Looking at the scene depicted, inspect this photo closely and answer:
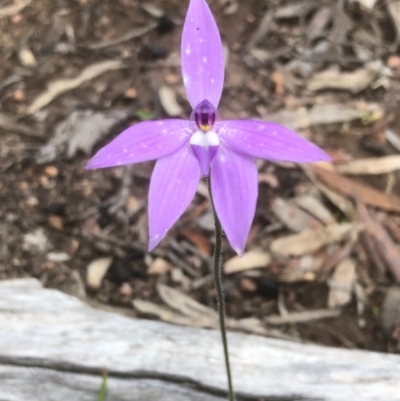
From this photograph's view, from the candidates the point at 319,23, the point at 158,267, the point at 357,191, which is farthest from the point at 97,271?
the point at 319,23

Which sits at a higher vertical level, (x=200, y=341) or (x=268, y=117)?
(x=268, y=117)

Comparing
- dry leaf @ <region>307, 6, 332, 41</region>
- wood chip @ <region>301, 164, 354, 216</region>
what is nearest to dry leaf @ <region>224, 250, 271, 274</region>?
wood chip @ <region>301, 164, 354, 216</region>

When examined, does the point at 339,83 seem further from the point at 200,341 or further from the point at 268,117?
the point at 200,341

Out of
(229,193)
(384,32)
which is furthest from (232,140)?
(384,32)

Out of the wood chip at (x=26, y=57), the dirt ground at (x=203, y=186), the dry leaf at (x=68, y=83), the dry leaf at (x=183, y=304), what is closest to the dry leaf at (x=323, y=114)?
the dirt ground at (x=203, y=186)

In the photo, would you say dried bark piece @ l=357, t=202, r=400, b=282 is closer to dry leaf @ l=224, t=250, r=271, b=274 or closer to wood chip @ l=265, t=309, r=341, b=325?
wood chip @ l=265, t=309, r=341, b=325

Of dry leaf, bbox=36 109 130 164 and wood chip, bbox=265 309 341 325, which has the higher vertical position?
dry leaf, bbox=36 109 130 164

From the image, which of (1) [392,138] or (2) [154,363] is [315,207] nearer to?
(1) [392,138]
